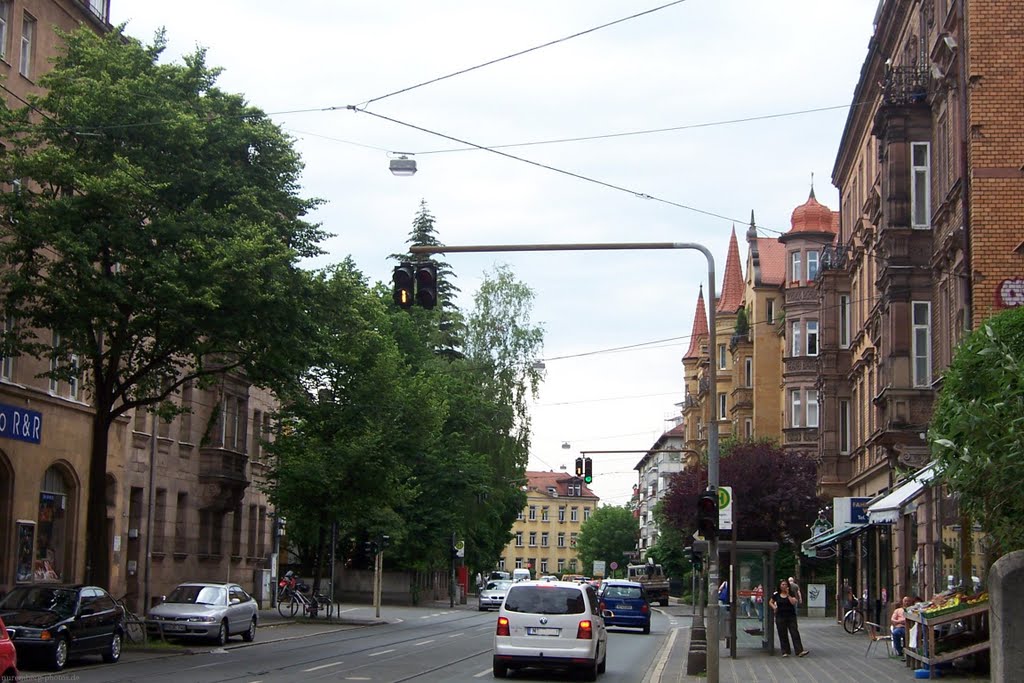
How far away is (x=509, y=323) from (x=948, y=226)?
36594 mm

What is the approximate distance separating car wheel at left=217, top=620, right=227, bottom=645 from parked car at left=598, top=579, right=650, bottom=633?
1594cm

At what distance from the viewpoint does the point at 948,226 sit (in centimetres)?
3111

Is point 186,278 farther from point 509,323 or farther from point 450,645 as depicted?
point 509,323

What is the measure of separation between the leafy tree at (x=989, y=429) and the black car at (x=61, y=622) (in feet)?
47.0

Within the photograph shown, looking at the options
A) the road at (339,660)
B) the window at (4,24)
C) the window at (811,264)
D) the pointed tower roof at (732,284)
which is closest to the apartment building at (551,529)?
the pointed tower roof at (732,284)

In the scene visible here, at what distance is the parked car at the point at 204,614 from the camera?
30.9 metres

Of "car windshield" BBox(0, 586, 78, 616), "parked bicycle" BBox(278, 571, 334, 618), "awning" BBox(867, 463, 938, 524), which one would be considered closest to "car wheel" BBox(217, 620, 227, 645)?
"car windshield" BBox(0, 586, 78, 616)

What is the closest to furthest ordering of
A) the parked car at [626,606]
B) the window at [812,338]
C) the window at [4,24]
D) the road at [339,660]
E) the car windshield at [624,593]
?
1. the road at [339,660]
2. the window at [4,24]
3. the parked car at [626,606]
4. the car windshield at [624,593]
5. the window at [812,338]

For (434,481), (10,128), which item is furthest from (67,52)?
(434,481)

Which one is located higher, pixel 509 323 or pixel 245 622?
pixel 509 323

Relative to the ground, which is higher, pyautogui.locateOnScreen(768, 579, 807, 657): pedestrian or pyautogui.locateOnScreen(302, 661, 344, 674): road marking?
pyautogui.locateOnScreen(768, 579, 807, 657): pedestrian

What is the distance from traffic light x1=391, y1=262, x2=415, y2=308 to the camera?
19844 mm

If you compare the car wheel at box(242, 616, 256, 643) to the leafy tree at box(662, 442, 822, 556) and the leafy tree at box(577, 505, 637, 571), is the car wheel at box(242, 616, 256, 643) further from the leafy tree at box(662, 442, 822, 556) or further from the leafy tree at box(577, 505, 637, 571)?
the leafy tree at box(577, 505, 637, 571)

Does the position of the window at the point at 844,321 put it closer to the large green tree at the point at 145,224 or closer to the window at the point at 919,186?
the window at the point at 919,186
